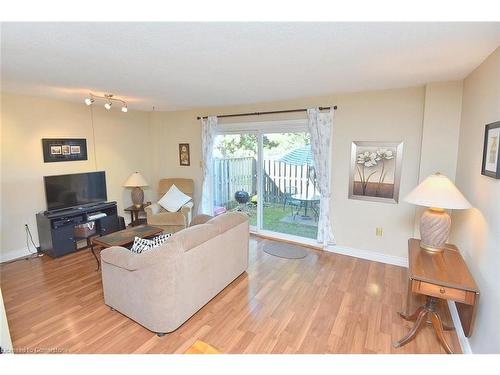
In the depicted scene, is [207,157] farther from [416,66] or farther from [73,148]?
[416,66]

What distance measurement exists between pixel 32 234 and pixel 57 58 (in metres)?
3.04

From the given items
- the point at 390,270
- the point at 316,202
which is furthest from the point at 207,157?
the point at 390,270

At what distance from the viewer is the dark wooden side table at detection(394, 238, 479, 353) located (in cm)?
184

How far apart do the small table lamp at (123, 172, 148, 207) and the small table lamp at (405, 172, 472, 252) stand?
14.1 feet

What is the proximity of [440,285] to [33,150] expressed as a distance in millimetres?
5108

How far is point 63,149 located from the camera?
421cm

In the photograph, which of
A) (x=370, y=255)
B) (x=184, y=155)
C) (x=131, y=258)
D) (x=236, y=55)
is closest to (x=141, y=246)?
(x=131, y=258)

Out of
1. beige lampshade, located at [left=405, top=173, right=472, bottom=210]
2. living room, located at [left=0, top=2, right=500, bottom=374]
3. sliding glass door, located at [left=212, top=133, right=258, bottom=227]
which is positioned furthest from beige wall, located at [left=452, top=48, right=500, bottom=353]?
sliding glass door, located at [left=212, top=133, right=258, bottom=227]

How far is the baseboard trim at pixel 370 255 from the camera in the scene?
358cm

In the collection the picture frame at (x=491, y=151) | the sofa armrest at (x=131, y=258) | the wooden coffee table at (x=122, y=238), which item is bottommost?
the wooden coffee table at (x=122, y=238)

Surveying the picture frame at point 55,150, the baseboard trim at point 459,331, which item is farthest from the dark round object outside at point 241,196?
the baseboard trim at point 459,331

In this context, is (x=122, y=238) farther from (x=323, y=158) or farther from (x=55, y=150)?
(x=323, y=158)

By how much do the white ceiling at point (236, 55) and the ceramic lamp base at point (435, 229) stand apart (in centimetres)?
133

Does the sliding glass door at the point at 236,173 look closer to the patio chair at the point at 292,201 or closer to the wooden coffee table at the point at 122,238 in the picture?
the patio chair at the point at 292,201
